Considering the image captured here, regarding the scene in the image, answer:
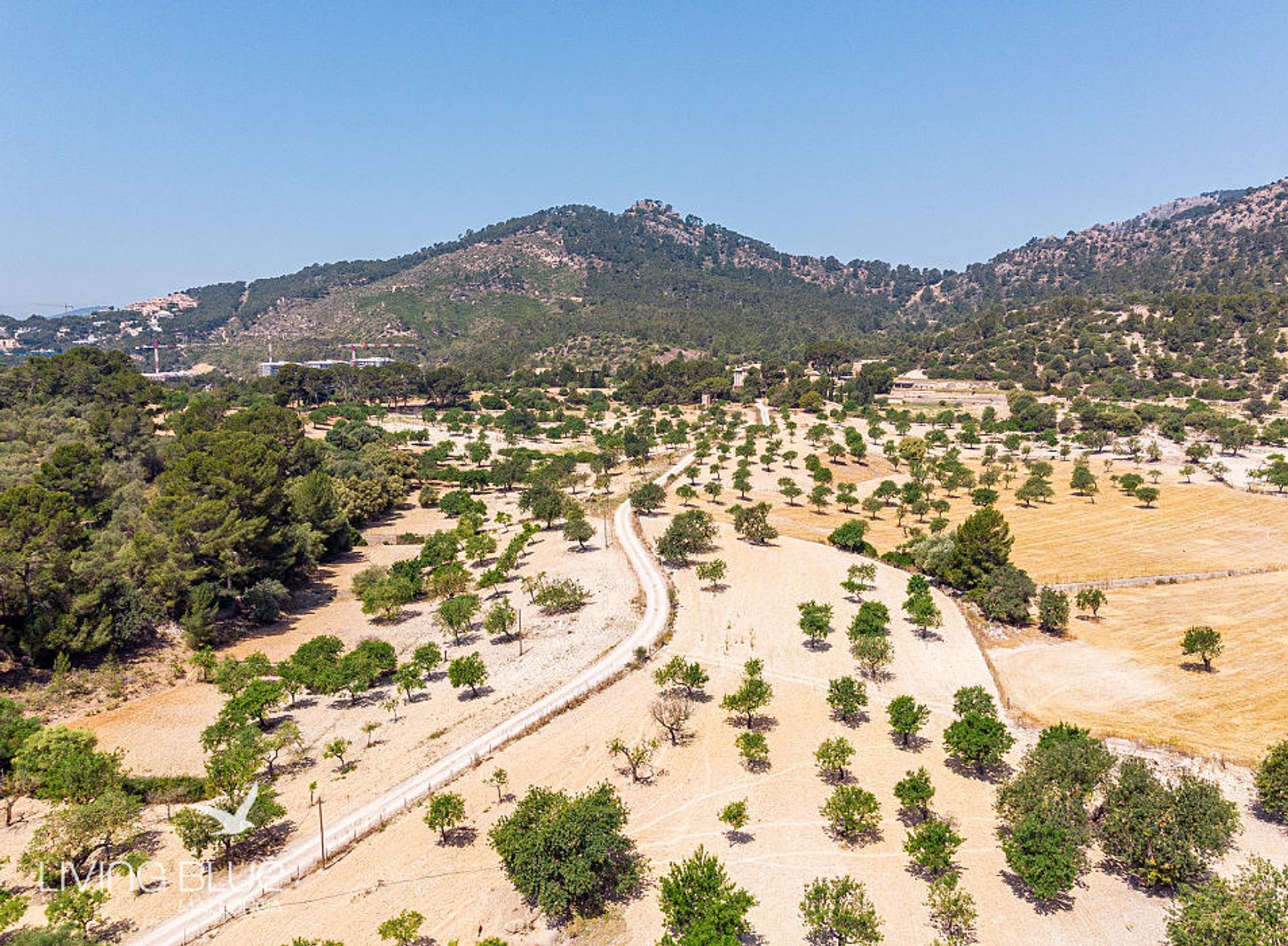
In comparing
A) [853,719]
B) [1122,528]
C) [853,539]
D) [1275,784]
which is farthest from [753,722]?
[1122,528]

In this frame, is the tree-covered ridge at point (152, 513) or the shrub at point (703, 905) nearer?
the shrub at point (703, 905)

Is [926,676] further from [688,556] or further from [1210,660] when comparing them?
[688,556]

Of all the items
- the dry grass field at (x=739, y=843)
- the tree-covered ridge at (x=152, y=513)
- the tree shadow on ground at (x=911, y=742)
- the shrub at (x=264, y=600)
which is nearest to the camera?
the dry grass field at (x=739, y=843)

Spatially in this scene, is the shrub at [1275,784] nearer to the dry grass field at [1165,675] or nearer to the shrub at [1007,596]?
the dry grass field at [1165,675]

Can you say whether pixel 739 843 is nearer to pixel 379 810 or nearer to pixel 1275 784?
pixel 379 810

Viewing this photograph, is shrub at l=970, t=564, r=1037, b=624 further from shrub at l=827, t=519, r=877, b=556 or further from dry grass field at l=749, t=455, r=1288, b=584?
shrub at l=827, t=519, r=877, b=556

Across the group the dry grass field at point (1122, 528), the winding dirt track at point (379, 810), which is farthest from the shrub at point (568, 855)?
the dry grass field at point (1122, 528)
